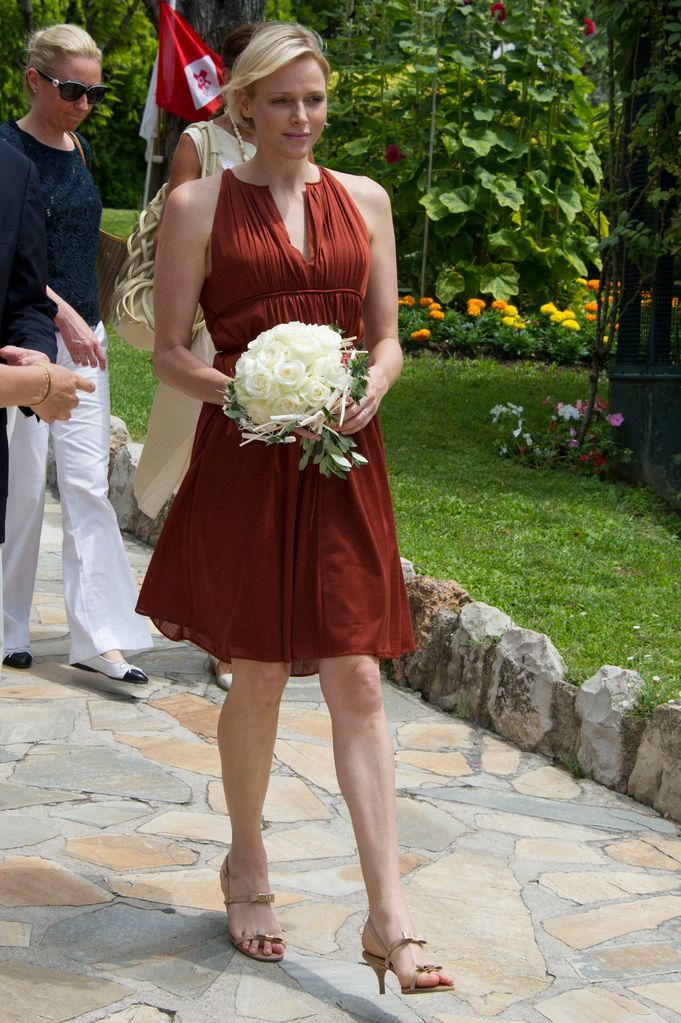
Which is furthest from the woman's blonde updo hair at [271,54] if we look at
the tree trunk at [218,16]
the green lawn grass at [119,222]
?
the green lawn grass at [119,222]

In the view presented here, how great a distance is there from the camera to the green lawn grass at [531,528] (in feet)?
18.0

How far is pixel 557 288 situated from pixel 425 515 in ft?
21.4

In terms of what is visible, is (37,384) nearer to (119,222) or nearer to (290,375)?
(290,375)

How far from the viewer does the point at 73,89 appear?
4.88 m

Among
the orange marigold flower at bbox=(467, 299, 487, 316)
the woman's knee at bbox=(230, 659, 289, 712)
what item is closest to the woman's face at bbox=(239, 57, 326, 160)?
Result: the woman's knee at bbox=(230, 659, 289, 712)

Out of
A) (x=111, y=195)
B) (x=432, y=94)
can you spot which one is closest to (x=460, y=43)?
(x=432, y=94)

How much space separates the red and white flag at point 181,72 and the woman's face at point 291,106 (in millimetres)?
7207

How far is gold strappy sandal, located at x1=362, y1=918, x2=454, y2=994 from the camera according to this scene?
2.89m

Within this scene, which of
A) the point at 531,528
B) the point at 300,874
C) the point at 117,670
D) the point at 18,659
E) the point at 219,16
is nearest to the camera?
the point at 300,874

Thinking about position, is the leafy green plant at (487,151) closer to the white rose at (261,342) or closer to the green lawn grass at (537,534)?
the green lawn grass at (537,534)

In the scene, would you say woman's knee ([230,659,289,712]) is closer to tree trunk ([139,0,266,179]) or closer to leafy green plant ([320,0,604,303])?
tree trunk ([139,0,266,179])

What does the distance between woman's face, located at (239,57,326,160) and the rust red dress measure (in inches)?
5.2

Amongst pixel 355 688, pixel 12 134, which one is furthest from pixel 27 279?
pixel 12 134

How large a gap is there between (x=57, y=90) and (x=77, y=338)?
0.89 meters
